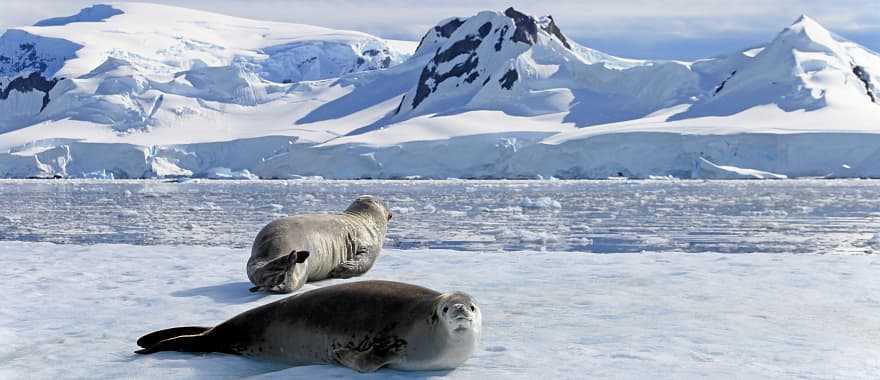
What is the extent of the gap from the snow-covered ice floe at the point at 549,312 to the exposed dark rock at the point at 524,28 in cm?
10261

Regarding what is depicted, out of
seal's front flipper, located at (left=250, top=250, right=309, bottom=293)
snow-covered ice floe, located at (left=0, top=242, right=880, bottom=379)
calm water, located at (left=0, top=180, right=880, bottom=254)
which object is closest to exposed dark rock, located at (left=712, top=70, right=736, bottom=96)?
calm water, located at (left=0, top=180, right=880, bottom=254)

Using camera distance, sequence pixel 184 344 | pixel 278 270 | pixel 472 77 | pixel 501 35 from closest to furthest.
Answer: pixel 184 344, pixel 278 270, pixel 501 35, pixel 472 77

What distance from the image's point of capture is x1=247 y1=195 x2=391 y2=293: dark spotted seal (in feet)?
20.3

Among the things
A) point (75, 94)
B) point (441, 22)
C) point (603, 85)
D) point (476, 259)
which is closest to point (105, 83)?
point (75, 94)

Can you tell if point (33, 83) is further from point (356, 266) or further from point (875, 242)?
point (356, 266)

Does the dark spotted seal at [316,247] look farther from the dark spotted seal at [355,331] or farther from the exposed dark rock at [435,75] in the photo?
the exposed dark rock at [435,75]

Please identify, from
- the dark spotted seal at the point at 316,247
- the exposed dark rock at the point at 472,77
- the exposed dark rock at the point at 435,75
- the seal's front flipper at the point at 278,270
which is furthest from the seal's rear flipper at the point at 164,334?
the exposed dark rock at the point at 435,75

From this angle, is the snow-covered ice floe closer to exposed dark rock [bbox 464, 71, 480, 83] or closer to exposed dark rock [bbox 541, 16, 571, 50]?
exposed dark rock [bbox 464, 71, 480, 83]

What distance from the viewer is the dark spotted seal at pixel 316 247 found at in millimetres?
6188

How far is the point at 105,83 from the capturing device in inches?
4473

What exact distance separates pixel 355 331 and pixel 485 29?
11518 cm

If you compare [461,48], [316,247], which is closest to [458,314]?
[316,247]

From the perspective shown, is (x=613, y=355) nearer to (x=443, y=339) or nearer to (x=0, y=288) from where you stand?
(x=443, y=339)

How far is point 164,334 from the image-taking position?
14.2ft
